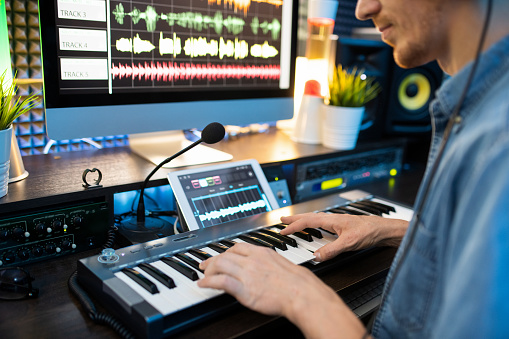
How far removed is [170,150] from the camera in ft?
4.41

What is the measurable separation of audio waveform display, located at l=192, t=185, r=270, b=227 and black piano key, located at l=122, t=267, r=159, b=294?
0.95 ft

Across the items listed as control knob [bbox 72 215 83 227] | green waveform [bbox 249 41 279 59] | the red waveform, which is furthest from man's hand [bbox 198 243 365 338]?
green waveform [bbox 249 41 279 59]

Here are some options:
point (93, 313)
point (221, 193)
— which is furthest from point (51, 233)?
point (221, 193)

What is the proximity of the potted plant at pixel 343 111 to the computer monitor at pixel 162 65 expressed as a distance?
150mm

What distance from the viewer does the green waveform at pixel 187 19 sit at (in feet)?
3.81

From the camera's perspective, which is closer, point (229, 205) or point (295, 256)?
point (295, 256)

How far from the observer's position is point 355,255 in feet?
3.28

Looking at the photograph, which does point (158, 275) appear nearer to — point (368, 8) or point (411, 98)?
point (368, 8)

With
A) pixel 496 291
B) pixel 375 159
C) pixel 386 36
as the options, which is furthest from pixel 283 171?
pixel 496 291

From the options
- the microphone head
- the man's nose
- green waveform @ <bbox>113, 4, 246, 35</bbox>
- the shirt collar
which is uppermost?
green waveform @ <bbox>113, 4, 246, 35</bbox>

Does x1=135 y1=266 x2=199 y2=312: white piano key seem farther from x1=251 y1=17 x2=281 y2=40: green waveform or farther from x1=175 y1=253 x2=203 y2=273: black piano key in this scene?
x1=251 y1=17 x2=281 y2=40: green waveform

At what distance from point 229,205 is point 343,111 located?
2.04ft

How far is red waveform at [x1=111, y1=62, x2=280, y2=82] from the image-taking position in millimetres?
1189

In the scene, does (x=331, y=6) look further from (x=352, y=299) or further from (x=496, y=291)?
(x=496, y=291)
